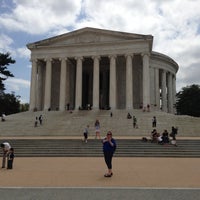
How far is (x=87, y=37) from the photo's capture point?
182 ft

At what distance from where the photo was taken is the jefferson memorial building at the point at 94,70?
52.7 metres

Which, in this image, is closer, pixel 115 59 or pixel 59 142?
pixel 59 142

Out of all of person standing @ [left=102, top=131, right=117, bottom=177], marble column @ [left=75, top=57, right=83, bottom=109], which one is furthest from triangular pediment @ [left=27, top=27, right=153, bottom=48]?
person standing @ [left=102, top=131, right=117, bottom=177]

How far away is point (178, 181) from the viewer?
1066 cm

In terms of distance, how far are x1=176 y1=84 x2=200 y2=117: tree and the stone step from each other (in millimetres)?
42184

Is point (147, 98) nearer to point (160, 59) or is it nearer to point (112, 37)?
point (112, 37)

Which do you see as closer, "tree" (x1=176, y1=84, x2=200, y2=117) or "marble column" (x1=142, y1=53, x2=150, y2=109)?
"marble column" (x1=142, y1=53, x2=150, y2=109)

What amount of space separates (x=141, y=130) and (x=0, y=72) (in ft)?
137

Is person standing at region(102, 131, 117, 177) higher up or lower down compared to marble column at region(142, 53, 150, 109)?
lower down

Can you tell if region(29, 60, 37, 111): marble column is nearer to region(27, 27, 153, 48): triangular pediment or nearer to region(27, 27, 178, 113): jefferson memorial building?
region(27, 27, 178, 113): jefferson memorial building

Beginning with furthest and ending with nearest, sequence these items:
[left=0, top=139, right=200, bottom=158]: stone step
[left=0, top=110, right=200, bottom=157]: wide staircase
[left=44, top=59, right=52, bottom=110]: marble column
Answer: [left=44, top=59, right=52, bottom=110]: marble column, [left=0, top=110, right=200, bottom=157]: wide staircase, [left=0, top=139, right=200, bottom=158]: stone step

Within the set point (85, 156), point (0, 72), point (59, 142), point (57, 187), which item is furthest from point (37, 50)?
point (57, 187)

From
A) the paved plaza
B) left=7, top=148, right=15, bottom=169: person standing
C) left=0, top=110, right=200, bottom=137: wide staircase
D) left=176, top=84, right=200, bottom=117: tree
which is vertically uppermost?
left=176, top=84, right=200, bottom=117: tree

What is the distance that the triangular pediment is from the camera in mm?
53281
